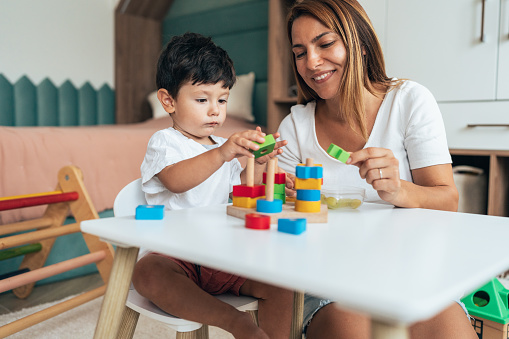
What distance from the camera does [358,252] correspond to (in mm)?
482

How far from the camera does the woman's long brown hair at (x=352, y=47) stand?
1.09 m

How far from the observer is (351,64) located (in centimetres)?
109

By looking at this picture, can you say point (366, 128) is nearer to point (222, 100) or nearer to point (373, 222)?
point (222, 100)

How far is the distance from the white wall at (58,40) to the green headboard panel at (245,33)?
0.79 meters

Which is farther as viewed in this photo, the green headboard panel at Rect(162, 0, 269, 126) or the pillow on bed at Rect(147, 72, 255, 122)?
the green headboard panel at Rect(162, 0, 269, 126)

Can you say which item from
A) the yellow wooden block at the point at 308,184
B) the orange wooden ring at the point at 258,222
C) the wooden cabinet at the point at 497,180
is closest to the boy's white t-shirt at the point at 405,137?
the yellow wooden block at the point at 308,184

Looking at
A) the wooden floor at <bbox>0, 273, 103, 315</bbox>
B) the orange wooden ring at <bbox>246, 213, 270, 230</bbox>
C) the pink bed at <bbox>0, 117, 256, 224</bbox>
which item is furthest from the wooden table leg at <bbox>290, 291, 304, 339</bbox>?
the pink bed at <bbox>0, 117, 256, 224</bbox>

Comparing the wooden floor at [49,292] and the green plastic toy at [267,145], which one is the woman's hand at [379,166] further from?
the wooden floor at [49,292]

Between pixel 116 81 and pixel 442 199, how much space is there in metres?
3.01

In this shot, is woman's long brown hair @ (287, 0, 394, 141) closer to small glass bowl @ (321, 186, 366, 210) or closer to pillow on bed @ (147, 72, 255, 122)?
small glass bowl @ (321, 186, 366, 210)

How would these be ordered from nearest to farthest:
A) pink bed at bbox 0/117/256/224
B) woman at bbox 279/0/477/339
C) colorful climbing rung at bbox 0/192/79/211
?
woman at bbox 279/0/477/339, colorful climbing rung at bbox 0/192/79/211, pink bed at bbox 0/117/256/224

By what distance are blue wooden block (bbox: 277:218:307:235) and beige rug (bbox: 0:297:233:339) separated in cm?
94

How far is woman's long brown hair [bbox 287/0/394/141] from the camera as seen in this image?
3.59 feet

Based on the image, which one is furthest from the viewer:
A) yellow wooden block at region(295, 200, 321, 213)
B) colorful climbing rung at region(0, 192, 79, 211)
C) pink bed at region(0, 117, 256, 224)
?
pink bed at region(0, 117, 256, 224)
